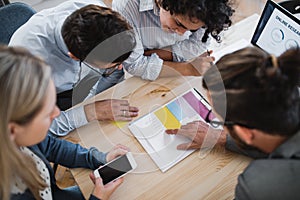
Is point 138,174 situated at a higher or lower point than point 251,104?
lower

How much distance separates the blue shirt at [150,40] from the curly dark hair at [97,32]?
0.56 ft

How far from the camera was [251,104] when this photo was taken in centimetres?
72

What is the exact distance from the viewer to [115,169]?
103 centimetres

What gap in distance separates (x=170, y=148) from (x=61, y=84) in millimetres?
544

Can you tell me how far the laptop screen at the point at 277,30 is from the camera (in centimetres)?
112

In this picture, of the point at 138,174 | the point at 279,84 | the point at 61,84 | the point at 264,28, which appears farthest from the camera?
the point at 61,84

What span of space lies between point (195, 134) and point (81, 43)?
46cm

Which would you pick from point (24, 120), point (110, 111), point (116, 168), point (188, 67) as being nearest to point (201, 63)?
point (188, 67)

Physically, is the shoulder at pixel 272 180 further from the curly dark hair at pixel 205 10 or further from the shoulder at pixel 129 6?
the shoulder at pixel 129 6

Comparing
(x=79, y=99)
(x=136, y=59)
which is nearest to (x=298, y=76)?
(x=136, y=59)

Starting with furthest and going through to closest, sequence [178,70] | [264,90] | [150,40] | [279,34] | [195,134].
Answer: [150,40], [178,70], [279,34], [195,134], [264,90]

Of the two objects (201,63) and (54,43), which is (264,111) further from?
(54,43)

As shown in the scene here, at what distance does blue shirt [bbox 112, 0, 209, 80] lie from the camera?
127 centimetres

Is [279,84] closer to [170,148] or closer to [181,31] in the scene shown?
[170,148]
